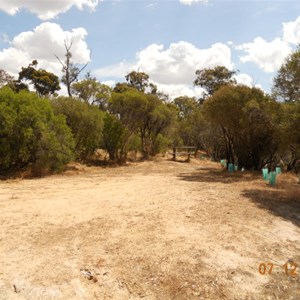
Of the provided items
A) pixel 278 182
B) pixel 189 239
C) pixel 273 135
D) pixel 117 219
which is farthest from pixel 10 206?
pixel 273 135

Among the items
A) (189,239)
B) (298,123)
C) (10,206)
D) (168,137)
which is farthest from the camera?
(168,137)

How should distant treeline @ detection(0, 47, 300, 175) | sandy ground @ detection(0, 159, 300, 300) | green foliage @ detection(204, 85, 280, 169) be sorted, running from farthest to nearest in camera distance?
green foliage @ detection(204, 85, 280, 169) → distant treeline @ detection(0, 47, 300, 175) → sandy ground @ detection(0, 159, 300, 300)

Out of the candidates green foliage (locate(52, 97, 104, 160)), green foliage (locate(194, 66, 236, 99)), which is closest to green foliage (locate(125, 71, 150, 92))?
green foliage (locate(194, 66, 236, 99))

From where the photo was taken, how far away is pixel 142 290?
14.8 feet

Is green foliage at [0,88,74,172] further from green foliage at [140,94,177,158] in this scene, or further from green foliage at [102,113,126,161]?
green foliage at [140,94,177,158]

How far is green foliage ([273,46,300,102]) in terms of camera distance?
36.7 feet

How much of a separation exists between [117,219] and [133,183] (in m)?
5.32

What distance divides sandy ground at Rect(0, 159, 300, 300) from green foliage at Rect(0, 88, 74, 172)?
363 cm

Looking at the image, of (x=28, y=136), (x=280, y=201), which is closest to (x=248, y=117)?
(x=280, y=201)

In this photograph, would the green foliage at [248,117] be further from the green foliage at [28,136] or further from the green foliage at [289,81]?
the green foliage at [28,136]

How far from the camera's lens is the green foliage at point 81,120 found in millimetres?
17750

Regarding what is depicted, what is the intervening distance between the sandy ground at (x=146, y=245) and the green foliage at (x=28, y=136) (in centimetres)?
363

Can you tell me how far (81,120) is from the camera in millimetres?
17969

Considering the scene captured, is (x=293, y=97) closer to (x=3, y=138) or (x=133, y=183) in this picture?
(x=133, y=183)
